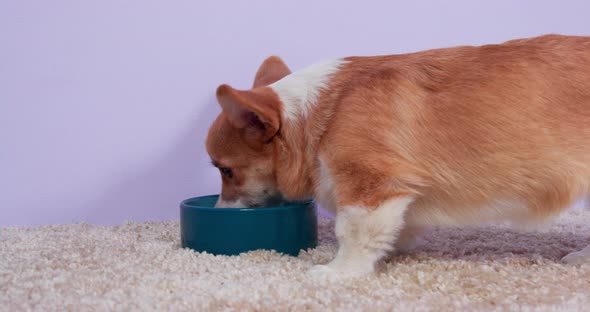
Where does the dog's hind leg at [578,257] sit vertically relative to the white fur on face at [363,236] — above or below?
below

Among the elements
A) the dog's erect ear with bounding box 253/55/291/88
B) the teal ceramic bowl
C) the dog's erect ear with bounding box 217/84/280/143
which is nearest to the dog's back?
the dog's erect ear with bounding box 217/84/280/143

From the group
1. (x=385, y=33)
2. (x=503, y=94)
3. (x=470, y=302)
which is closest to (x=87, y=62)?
(x=385, y=33)

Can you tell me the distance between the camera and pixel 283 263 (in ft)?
6.94

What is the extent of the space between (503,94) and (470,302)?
2.46ft

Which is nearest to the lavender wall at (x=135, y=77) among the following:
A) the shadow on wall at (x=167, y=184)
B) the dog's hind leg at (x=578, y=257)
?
the shadow on wall at (x=167, y=184)

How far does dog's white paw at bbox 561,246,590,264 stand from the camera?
6.93ft

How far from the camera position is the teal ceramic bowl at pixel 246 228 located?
7.39 feet

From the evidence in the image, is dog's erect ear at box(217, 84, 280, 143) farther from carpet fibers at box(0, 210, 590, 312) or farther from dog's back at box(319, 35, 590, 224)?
carpet fibers at box(0, 210, 590, 312)

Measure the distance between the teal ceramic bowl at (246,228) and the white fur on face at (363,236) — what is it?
338 mm

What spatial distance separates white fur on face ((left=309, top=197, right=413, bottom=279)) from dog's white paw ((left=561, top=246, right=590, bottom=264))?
683 millimetres

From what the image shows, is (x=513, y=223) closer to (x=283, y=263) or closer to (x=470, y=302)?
(x=470, y=302)

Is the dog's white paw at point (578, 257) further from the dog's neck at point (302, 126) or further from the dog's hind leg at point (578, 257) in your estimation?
the dog's neck at point (302, 126)

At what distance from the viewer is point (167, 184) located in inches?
131

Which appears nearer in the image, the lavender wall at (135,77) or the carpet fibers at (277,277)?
the carpet fibers at (277,277)
